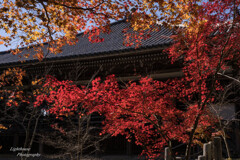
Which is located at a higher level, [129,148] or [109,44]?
[109,44]

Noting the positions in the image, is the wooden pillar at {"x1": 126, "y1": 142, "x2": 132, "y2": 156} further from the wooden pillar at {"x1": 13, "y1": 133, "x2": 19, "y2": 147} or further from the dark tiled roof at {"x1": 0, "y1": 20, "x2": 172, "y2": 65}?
the wooden pillar at {"x1": 13, "y1": 133, "x2": 19, "y2": 147}

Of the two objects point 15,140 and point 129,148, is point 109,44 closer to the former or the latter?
point 129,148

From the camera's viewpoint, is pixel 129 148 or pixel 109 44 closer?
pixel 129 148

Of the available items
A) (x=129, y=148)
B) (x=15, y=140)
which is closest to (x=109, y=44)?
(x=129, y=148)

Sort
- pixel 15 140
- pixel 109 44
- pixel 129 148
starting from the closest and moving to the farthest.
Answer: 1. pixel 129 148
2. pixel 15 140
3. pixel 109 44

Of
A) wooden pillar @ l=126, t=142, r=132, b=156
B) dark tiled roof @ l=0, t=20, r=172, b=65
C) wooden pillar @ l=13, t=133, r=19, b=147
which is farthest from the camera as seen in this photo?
wooden pillar @ l=13, t=133, r=19, b=147

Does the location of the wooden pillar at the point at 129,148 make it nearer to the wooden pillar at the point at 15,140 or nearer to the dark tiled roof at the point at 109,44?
the dark tiled roof at the point at 109,44

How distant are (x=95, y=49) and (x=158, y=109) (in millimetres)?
6765

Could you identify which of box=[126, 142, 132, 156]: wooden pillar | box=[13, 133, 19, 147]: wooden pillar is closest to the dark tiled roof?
box=[13, 133, 19, 147]: wooden pillar

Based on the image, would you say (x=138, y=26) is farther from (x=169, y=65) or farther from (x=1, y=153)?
(x=1, y=153)

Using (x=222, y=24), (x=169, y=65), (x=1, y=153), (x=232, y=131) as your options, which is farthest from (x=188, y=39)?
(x=1, y=153)

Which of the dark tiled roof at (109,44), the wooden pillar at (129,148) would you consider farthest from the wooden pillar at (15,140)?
the wooden pillar at (129,148)

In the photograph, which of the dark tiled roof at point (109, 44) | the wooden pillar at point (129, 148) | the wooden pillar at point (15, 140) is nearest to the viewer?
the wooden pillar at point (129, 148)

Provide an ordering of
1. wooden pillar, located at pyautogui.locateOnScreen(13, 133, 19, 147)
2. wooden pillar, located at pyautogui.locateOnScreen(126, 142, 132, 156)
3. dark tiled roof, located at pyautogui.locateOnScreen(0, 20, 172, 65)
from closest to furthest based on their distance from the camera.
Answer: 1. wooden pillar, located at pyautogui.locateOnScreen(126, 142, 132, 156)
2. dark tiled roof, located at pyautogui.locateOnScreen(0, 20, 172, 65)
3. wooden pillar, located at pyautogui.locateOnScreen(13, 133, 19, 147)
